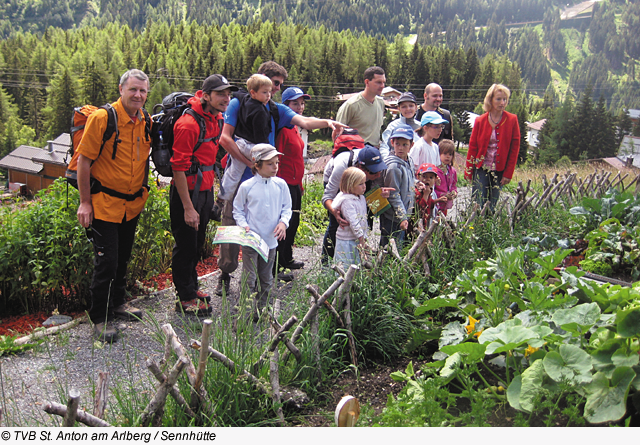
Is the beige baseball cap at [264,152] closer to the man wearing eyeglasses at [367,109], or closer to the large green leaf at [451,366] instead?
→ the man wearing eyeglasses at [367,109]

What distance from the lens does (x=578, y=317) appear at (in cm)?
273

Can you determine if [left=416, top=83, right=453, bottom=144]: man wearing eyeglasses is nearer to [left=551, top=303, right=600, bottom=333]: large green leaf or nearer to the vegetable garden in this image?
the vegetable garden

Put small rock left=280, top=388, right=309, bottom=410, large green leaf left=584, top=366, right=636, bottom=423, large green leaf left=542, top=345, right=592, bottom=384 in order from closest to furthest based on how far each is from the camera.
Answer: large green leaf left=584, top=366, right=636, bottom=423 < large green leaf left=542, top=345, right=592, bottom=384 < small rock left=280, top=388, right=309, bottom=410

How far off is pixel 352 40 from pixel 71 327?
121m

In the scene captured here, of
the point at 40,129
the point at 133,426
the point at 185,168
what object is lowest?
the point at 40,129

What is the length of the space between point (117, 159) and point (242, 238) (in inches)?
46.1

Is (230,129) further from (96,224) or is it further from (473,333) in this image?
(473,333)

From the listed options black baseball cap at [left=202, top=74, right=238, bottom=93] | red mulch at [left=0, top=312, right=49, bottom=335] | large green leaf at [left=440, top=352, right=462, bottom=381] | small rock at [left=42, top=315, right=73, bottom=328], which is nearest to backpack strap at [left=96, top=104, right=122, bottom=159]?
black baseball cap at [left=202, top=74, right=238, bottom=93]

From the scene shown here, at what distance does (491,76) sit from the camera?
336 feet

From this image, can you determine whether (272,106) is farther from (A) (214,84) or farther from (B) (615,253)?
(B) (615,253)

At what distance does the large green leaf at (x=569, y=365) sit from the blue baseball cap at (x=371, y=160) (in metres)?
2.74

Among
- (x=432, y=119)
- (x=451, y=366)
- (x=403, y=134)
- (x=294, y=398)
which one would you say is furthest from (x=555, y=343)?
(x=432, y=119)

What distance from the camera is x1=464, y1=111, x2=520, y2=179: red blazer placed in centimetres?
661

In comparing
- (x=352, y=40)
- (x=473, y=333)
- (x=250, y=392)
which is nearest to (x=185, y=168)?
(x=250, y=392)
